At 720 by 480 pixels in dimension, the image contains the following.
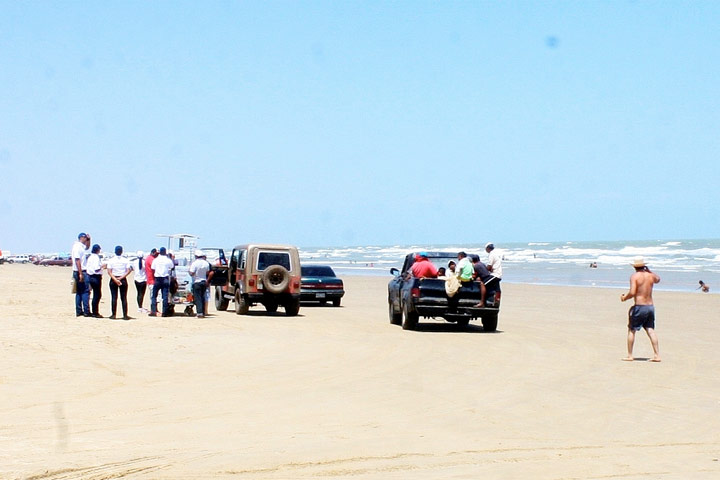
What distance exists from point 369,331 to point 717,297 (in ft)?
70.6

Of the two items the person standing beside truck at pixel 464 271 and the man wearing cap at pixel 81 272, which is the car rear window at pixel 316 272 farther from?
the person standing beside truck at pixel 464 271

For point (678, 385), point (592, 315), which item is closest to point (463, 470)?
point (678, 385)

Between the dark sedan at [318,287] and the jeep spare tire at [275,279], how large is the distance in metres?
4.58

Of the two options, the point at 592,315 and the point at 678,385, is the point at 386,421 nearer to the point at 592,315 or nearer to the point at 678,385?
the point at 678,385

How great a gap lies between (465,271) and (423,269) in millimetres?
1054

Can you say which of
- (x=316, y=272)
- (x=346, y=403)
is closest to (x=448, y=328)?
(x=316, y=272)

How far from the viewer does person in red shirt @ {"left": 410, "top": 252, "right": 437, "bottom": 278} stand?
782 inches

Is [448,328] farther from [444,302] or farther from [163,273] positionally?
[163,273]

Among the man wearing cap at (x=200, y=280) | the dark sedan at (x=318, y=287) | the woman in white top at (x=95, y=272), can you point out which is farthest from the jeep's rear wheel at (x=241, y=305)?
the woman in white top at (x=95, y=272)

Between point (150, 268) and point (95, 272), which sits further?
point (150, 268)

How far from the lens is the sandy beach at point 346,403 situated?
6.86 metres

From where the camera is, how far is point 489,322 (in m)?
19.8

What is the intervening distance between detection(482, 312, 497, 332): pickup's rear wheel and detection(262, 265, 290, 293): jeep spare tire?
20.8ft

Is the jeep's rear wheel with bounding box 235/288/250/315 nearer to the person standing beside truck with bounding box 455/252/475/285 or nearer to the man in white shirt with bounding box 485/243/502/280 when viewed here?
the person standing beside truck with bounding box 455/252/475/285
